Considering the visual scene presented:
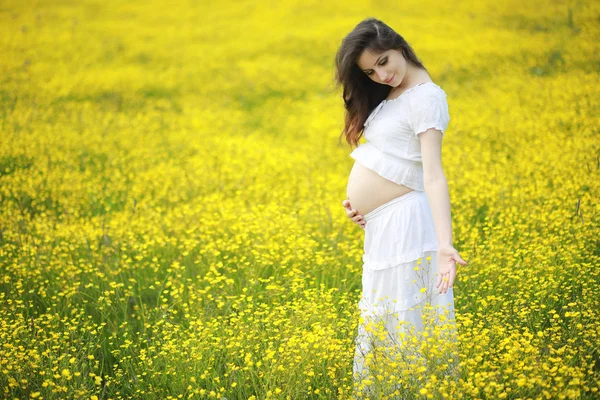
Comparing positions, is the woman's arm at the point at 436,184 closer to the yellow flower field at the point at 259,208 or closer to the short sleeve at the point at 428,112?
the short sleeve at the point at 428,112

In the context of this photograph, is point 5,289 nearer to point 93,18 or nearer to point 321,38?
point 321,38

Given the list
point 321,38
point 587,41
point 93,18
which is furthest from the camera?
point 93,18

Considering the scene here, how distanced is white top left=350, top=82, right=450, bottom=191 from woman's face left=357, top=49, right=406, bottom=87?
8 centimetres

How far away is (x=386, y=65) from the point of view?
2656mm

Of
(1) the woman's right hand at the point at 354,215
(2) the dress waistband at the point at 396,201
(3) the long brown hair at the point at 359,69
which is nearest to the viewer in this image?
(3) the long brown hair at the point at 359,69

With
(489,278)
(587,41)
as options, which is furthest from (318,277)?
(587,41)

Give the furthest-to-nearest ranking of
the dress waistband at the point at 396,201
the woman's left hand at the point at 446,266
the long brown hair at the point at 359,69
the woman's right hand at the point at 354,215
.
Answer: the woman's right hand at the point at 354,215 < the dress waistband at the point at 396,201 < the long brown hair at the point at 359,69 < the woman's left hand at the point at 446,266

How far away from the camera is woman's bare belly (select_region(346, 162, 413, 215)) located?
279 centimetres

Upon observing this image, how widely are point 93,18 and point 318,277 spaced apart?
1399cm

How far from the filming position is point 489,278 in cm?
389

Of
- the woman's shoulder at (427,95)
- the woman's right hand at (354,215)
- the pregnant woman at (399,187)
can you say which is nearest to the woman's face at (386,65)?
the pregnant woman at (399,187)

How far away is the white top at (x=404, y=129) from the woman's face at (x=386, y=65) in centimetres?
8

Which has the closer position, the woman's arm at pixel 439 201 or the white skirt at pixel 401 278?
the woman's arm at pixel 439 201

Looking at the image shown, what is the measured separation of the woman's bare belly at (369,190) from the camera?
2.79 meters
